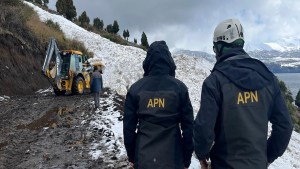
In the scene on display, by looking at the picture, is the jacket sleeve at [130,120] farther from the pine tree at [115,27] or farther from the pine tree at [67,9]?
the pine tree at [115,27]

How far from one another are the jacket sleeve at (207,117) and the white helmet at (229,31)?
45 cm

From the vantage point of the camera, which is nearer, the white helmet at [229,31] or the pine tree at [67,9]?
the white helmet at [229,31]

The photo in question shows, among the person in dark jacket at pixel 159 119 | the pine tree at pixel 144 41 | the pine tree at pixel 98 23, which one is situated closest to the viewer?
the person in dark jacket at pixel 159 119

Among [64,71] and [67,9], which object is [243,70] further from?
[67,9]

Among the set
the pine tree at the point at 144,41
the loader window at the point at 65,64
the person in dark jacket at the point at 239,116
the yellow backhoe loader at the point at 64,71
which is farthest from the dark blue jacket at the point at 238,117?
the pine tree at the point at 144,41

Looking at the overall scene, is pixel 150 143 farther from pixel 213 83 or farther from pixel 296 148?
pixel 296 148

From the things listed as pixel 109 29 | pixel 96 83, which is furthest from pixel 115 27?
pixel 96 83

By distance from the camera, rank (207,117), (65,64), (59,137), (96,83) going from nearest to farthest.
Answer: (207,117), (59,137), (96,83), (65,64)

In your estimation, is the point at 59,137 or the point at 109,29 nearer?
the point at 59,137

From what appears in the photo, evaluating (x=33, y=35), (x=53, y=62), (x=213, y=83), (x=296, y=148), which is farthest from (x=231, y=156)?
(x=33, y=35)

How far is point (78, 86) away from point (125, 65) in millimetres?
11464

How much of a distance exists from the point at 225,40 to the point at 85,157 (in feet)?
19.7

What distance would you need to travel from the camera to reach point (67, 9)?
172ft

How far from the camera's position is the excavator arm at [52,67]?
20.1 m
